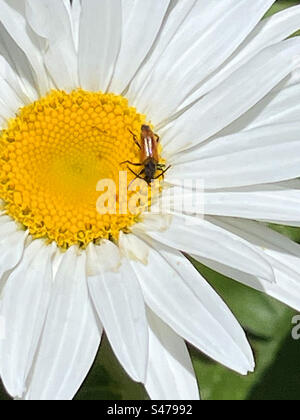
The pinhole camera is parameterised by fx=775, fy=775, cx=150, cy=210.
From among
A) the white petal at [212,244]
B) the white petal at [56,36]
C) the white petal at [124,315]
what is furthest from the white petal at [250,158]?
the white petal at [56,36]

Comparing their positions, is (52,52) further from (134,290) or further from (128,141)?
(134,290)

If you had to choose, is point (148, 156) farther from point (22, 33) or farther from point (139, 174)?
point (22, 33)

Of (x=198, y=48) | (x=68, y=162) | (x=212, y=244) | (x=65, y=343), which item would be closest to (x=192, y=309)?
(x=212, y=244)

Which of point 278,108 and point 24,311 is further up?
point 278,108

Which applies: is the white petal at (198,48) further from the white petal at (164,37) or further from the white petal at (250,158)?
the white petal at (250,158)

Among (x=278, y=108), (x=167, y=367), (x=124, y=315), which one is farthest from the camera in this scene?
(x=278, y=108)

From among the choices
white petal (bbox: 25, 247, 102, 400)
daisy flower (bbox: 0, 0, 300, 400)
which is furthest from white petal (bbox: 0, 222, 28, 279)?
white petal (bbox: 25, 247, 102, 400)
